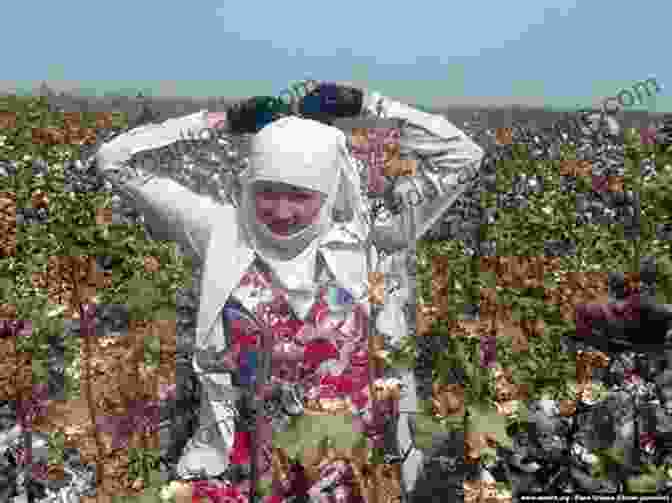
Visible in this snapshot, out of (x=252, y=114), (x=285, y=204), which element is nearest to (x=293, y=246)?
(x=285, y=204)

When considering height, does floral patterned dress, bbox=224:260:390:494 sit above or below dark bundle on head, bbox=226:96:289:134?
below

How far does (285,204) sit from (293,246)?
160 mm

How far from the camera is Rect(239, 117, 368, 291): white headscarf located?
2500 mm

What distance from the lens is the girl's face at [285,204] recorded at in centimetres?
254

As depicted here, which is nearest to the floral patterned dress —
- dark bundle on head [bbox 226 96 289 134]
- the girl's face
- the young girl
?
the young girl

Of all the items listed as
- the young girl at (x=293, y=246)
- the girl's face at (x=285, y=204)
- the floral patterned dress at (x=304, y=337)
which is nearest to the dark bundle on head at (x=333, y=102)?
the young girl at (x=293, y=246)

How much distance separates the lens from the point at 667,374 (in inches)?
67.3

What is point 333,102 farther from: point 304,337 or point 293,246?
point 304,337

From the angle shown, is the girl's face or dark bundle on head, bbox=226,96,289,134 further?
dark bundle on head, bbox=226,96,289,134

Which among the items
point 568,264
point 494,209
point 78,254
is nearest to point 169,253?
point 78,254

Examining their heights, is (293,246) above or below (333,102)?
below

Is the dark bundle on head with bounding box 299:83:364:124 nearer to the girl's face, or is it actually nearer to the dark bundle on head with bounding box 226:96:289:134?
the dark bundle on head with bounding box 226:96:289:134

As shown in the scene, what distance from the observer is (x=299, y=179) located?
250cm

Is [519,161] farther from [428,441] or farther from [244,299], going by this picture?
[428,441]
